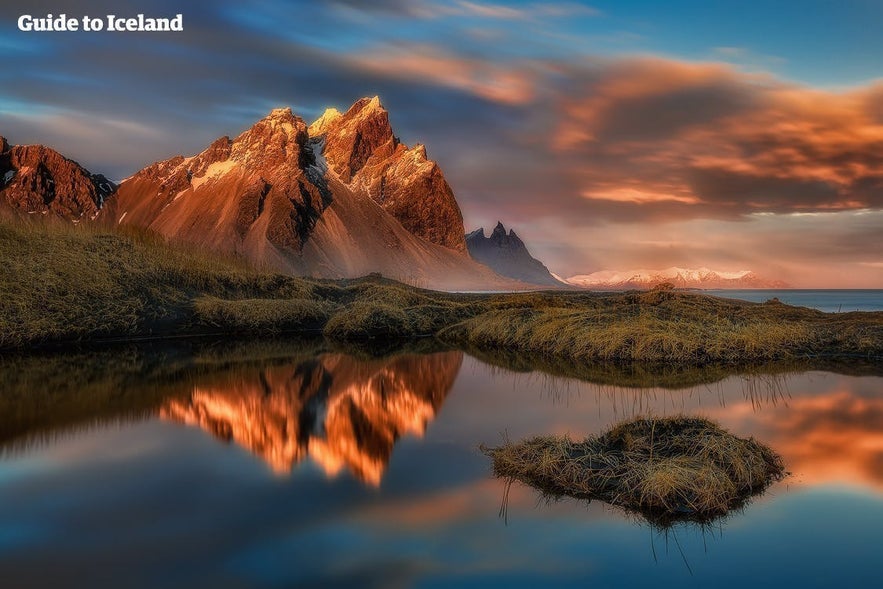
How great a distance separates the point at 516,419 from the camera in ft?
29.7

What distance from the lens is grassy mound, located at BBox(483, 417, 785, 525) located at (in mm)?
5129

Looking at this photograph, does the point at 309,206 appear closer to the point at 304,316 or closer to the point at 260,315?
the point at 304,316

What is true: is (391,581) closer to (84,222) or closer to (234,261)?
(84,222)

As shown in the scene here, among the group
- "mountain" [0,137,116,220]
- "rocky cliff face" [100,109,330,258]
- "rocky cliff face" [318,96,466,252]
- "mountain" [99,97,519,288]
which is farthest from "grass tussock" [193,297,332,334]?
"rocky cliff face" [318,96,466,252]

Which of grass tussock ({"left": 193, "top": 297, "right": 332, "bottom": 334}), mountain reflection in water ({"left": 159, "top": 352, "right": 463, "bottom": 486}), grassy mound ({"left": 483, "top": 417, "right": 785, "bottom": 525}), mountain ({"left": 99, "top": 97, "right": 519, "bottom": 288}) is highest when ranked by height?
mountain ({"left": 99, "top": 97, "right": 519, "bottom": 288})

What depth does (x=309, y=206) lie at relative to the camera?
157750 mm

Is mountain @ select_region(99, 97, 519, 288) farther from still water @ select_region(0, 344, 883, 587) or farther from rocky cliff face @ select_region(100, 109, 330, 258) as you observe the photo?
still water @ select_region(0, 344, 883, 587)

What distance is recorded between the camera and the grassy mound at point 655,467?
16.8ft

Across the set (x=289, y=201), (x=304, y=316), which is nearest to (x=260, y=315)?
(x=304, y=316)

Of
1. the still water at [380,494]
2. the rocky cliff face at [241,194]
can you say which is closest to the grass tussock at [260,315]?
the still water at [380,494]

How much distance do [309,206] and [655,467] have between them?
6222 inches

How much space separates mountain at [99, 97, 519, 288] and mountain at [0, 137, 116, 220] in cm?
773

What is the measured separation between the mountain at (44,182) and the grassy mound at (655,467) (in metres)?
176

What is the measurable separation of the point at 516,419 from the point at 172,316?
15.1 metres
